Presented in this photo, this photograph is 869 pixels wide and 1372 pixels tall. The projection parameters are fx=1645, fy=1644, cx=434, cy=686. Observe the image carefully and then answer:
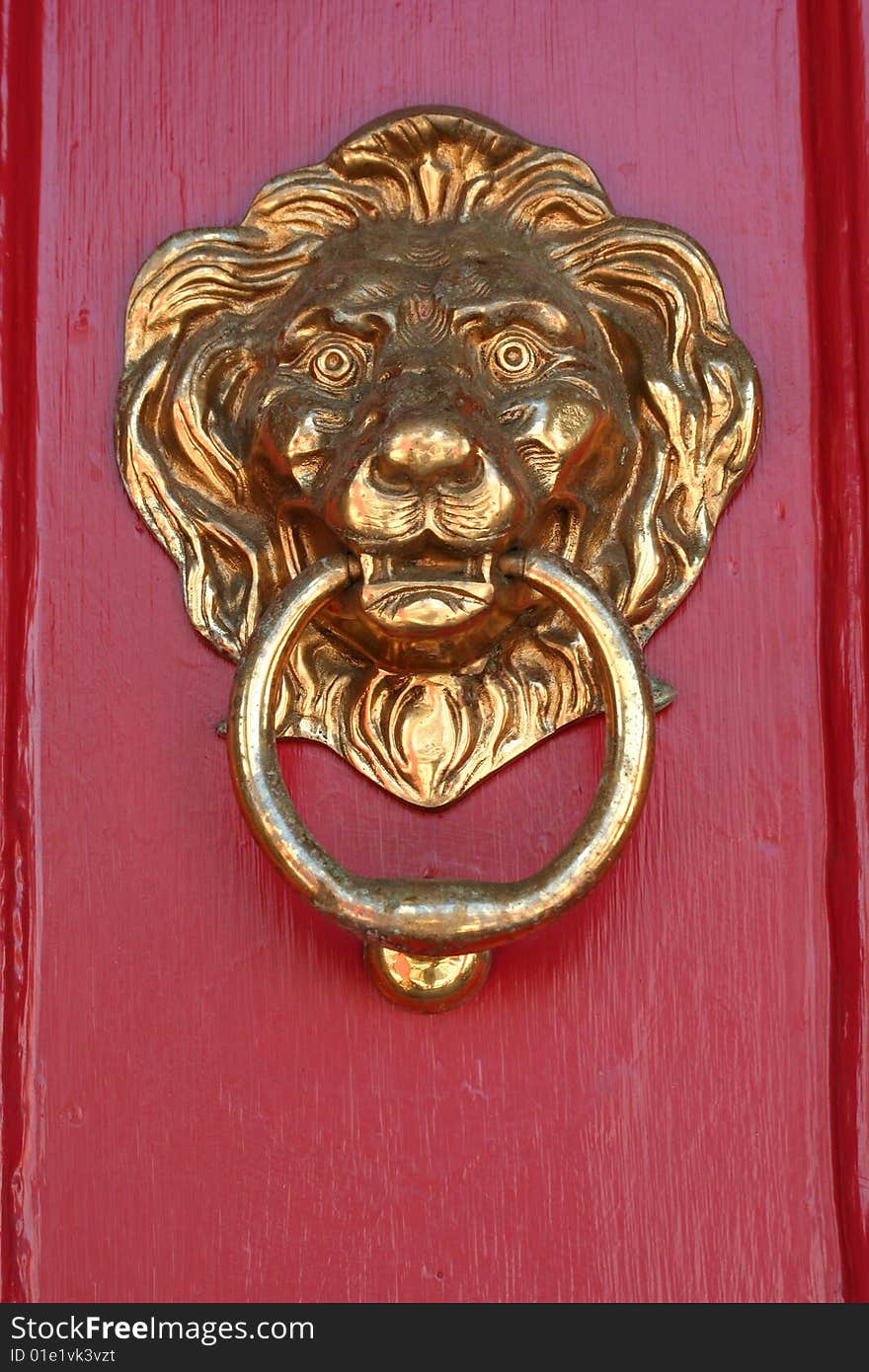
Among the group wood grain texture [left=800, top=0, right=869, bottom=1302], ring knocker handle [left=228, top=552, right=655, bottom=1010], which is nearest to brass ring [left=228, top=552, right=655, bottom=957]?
ring knocker handle [left=228, top=552, right=655, bottom=1010]

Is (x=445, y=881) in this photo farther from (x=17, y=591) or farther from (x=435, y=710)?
(x=17, y=591)

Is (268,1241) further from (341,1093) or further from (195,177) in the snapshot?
(195,177)

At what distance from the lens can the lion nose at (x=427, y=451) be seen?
1.99 feet

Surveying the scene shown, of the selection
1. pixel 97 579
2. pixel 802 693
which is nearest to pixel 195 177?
pixel 97 579

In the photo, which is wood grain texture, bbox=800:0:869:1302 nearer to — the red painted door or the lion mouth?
the red painted door

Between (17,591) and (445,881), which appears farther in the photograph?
(17,591)

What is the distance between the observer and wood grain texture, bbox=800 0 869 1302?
2.10 ft

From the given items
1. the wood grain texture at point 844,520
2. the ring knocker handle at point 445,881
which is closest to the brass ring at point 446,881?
the ring knocker handle at point 445,881

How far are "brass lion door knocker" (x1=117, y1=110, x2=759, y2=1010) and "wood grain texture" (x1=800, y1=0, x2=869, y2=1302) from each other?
0.04 m

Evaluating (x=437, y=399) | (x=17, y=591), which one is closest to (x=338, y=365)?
(x=437, y=399)

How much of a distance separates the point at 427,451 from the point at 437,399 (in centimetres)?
3

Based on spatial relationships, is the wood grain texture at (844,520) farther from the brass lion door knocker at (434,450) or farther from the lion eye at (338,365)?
the lion eye at (338,365)

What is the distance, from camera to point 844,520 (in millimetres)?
679

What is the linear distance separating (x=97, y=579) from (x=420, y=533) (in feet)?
0.54
